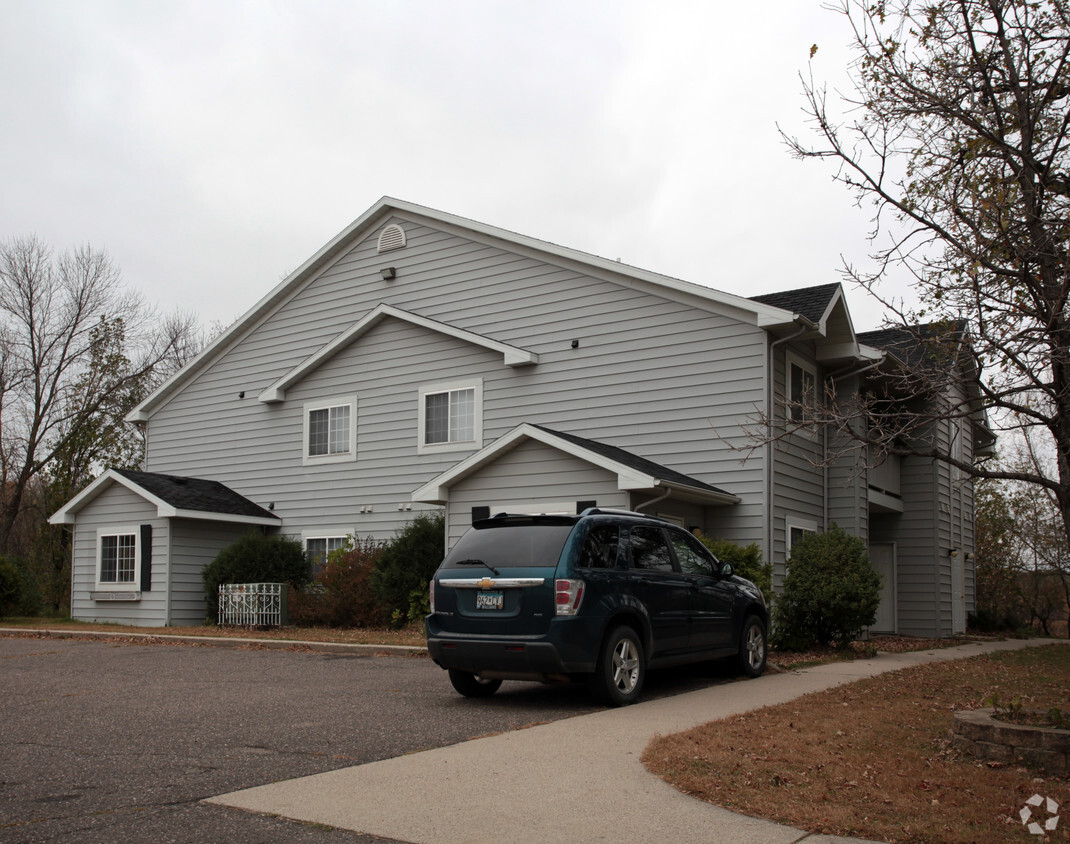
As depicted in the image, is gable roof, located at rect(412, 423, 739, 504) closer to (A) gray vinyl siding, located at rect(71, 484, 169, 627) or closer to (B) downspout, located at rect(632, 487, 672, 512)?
(B) downspout, located at rect(632, 487, 672, 512)

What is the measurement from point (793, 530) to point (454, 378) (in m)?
7.39

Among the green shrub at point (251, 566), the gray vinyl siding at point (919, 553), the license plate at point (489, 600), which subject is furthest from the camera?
the gray vinyl siding at point (919, 553)

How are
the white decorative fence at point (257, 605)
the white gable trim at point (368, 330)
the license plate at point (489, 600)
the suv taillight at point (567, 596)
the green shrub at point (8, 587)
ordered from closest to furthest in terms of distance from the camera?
the suv taillight at point (567, 596)
the license plate at point (489, 600)
the white gable trim at point (368, 330)
the white decorative fence at point (257, 605)
the green shrub at point (8, 587)

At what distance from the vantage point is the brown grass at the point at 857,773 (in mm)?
5121

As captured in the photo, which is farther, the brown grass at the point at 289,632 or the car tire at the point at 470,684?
the brown grass at the point at 289,632

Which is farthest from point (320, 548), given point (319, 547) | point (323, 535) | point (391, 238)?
point (391, 238)

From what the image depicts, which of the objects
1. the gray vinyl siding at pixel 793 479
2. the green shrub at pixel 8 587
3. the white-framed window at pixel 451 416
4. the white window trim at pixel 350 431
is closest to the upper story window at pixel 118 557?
the green shrub at pixel 8 587

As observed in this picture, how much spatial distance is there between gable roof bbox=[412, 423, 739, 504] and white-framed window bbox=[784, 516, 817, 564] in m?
1.33

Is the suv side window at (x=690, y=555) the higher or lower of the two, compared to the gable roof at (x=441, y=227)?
lower

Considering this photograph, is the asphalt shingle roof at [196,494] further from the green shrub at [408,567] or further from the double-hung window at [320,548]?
the green shrub at [408,567]

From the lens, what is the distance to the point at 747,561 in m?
15.2

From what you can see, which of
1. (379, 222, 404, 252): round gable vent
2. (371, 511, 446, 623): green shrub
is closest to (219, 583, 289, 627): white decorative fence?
(371, 511, 446, 623): green shrub

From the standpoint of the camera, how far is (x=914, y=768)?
6.33 m

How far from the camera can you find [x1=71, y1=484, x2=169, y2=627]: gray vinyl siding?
20953 millimetres
